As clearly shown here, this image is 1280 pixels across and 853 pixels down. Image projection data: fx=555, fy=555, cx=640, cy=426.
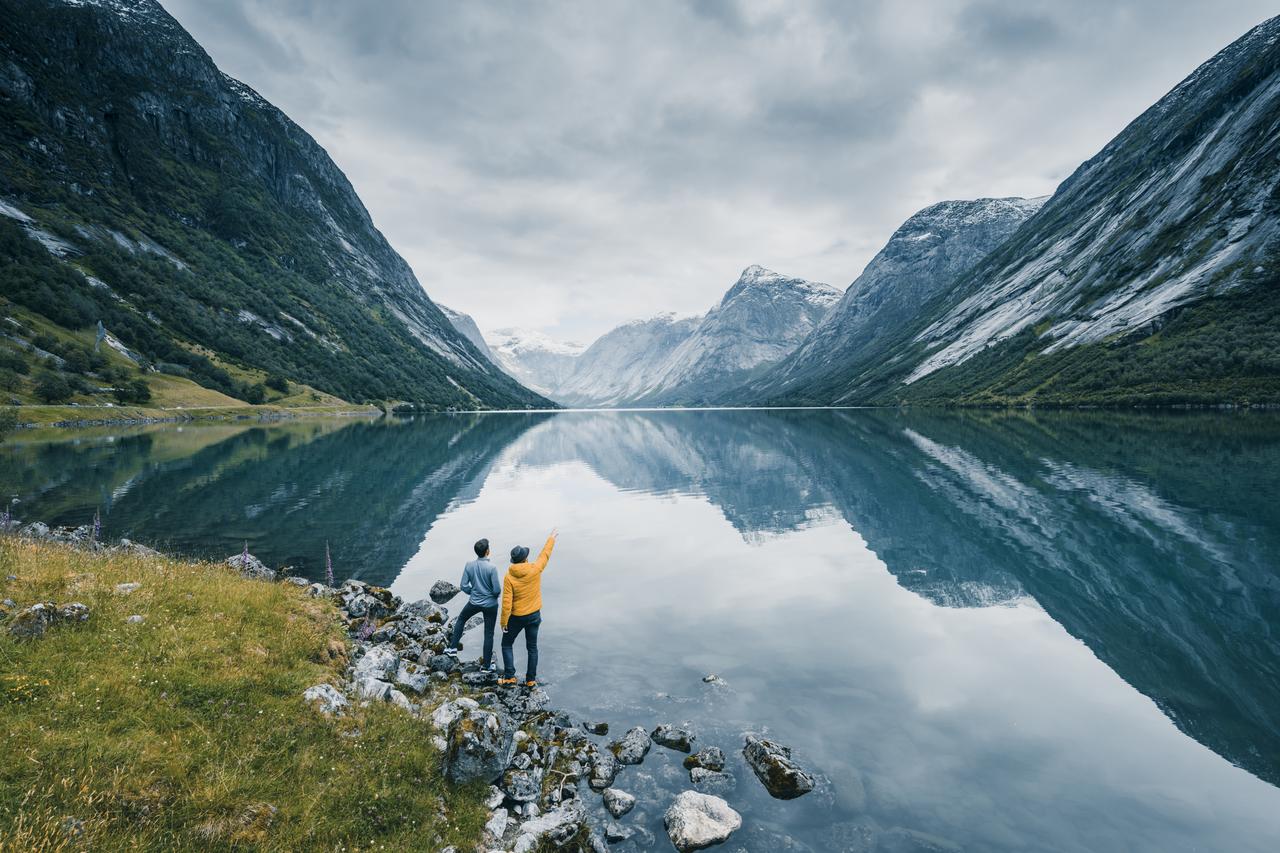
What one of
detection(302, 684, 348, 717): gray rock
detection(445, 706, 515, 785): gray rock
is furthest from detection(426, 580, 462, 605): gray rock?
detection(445, 706, 515, 785): gray rock

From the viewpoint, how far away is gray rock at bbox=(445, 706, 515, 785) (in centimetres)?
1008

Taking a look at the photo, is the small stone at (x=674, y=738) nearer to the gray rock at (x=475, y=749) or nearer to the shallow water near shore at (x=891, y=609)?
the shallow water near shore at (x=891, y=609)

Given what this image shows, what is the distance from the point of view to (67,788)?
281 inches

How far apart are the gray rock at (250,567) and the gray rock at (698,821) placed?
18458 millimetres

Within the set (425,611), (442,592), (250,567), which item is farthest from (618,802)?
(250,567)

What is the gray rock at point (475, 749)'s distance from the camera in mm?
10078

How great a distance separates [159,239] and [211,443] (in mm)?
172629

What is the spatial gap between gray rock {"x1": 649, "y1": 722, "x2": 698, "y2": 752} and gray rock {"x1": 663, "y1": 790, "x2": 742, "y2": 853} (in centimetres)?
203

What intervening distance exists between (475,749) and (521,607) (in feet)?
18.4

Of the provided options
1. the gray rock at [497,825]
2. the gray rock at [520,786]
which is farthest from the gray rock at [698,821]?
the gray rock at [497,825]

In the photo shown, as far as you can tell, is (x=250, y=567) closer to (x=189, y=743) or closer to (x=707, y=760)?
(x=189, y=743)

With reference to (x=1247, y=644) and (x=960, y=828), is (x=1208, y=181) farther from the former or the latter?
(x=960, y=828)

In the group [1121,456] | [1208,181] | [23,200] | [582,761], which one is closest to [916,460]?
[1121,456]

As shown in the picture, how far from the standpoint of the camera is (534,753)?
11.8 m
